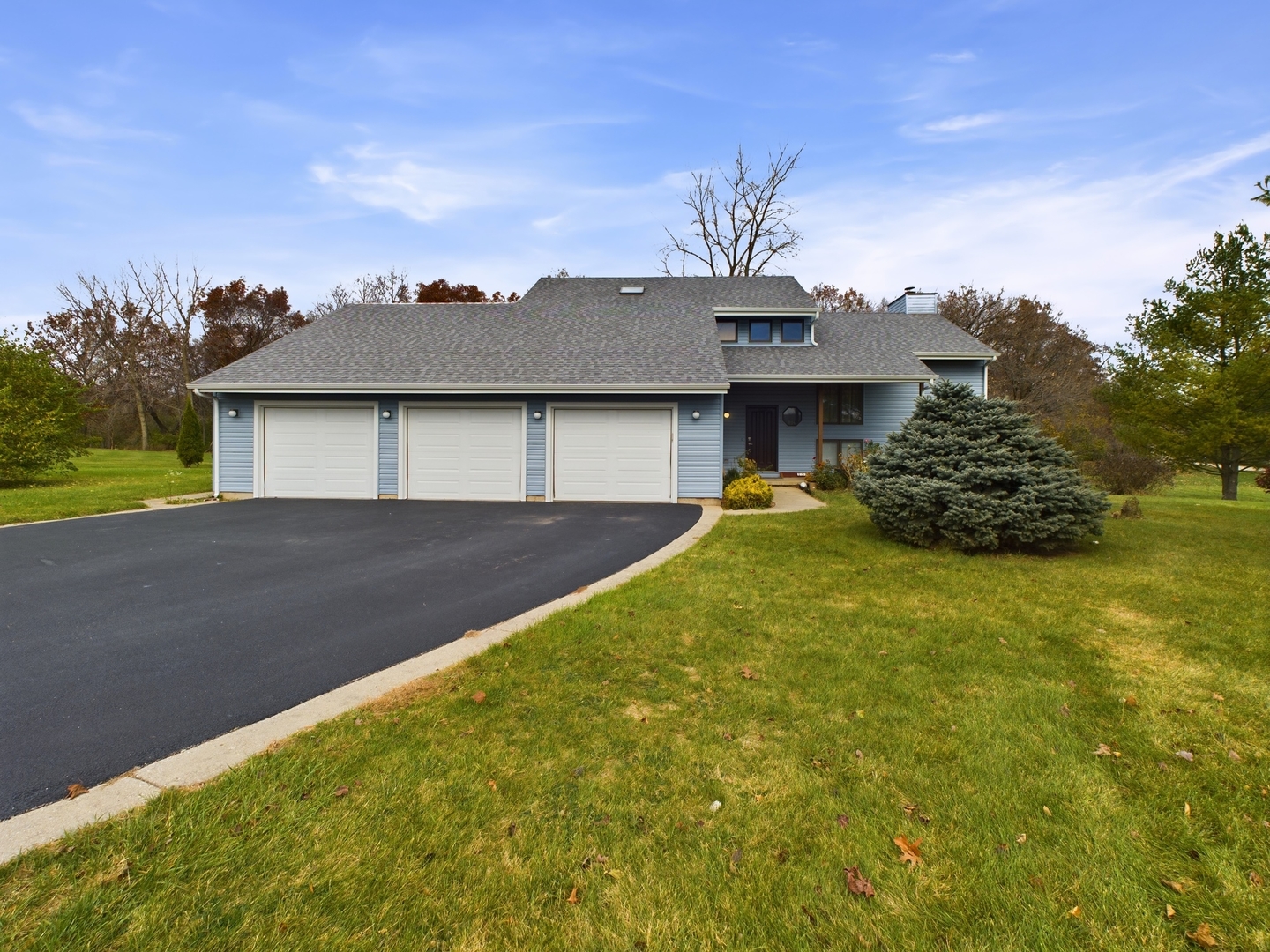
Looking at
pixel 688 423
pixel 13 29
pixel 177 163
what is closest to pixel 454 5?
pixel 13 29

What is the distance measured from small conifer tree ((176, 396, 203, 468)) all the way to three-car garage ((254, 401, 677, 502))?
12382 millimetres

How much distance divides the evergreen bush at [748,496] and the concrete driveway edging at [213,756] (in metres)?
7.71

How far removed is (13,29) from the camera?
10.3 metres

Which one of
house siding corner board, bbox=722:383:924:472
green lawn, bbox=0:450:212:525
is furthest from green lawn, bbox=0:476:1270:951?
house siding corner board, bbox=722:383:924:472

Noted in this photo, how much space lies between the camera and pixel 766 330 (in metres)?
18.1

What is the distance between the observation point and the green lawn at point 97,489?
10.4 metres

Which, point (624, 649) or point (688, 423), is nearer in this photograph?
point (624, 649)

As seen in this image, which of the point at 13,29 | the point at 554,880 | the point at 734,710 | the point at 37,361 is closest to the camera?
the point at 554,880

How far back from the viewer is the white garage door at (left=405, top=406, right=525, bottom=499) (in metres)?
12.7

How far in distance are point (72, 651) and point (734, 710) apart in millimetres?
4575

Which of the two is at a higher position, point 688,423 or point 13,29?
point 13,29

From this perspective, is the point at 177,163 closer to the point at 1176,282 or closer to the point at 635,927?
the point at 635,927

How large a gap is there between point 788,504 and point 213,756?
10873 mm

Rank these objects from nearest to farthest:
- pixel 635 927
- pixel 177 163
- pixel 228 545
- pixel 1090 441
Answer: pixel 635 927 → pixel 228 545 → pixel 177 163 → pixel 1090 441
